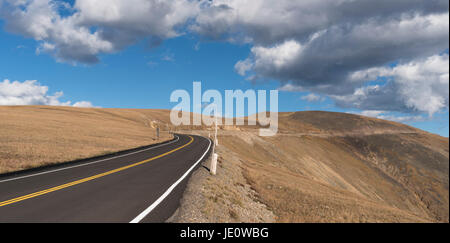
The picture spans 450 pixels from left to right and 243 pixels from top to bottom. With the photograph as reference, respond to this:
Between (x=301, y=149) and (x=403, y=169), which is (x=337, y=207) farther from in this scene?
(x=403, y=169)

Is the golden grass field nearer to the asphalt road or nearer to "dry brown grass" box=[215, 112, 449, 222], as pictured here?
"dry brown grass" box=[215, 112, 449, 222]

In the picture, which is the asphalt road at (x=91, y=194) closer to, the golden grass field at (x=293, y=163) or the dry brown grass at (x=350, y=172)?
the golden grass field at (x=293, y=163)

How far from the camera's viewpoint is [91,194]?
911 centimetres

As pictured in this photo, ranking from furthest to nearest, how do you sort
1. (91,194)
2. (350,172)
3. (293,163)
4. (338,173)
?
(350,172), (338,173), (293,163), (91,194)

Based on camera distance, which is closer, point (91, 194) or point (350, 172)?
point (91, 194)

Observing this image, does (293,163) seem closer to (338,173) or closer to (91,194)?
(338,173)

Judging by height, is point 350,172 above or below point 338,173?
below

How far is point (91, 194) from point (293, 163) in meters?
41.8

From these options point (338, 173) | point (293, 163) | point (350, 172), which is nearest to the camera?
point (293, 163)

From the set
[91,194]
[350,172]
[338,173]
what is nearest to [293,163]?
[338,173]

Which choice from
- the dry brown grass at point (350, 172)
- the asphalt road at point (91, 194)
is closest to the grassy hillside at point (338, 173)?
the dry brown grass at point (350, 172)

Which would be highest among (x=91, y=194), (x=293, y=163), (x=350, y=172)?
(x=91, y=194)
